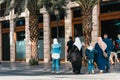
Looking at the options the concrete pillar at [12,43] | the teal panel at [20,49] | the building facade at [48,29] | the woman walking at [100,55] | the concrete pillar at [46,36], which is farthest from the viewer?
the concrete pillar at [12,43]

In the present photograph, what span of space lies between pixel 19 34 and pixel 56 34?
21.2ft

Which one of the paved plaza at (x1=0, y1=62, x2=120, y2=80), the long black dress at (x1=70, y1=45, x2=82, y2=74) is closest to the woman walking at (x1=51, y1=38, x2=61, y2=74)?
the paved plaza at (x1=0, y1=62, x2=120, y2=80)

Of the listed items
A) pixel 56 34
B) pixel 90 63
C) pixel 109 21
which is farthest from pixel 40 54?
pixel 90 63

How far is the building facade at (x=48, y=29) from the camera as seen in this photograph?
3128 cm

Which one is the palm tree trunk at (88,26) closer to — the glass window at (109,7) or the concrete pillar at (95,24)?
the glass window at (109,7)

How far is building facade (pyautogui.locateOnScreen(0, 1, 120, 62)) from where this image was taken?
31281 mm

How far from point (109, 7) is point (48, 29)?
7232 millimetres

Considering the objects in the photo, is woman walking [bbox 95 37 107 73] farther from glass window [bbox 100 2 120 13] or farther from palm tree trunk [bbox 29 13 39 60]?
palm tree trunk [bbox 29 13 39 60]

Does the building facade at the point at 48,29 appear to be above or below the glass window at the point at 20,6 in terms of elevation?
below

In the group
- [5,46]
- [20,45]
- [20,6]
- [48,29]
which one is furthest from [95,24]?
[5,46]

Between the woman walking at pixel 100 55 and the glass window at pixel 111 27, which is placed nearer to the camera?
the woman walking at pixel 100 55

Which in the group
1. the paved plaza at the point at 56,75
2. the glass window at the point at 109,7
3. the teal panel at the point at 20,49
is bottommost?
the paved plaza at the point at 56,75

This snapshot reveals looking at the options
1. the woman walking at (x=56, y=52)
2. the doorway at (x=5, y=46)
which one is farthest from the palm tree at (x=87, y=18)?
the doorway at (x=5, y=46)

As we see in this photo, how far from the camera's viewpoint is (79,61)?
67.6 ft
